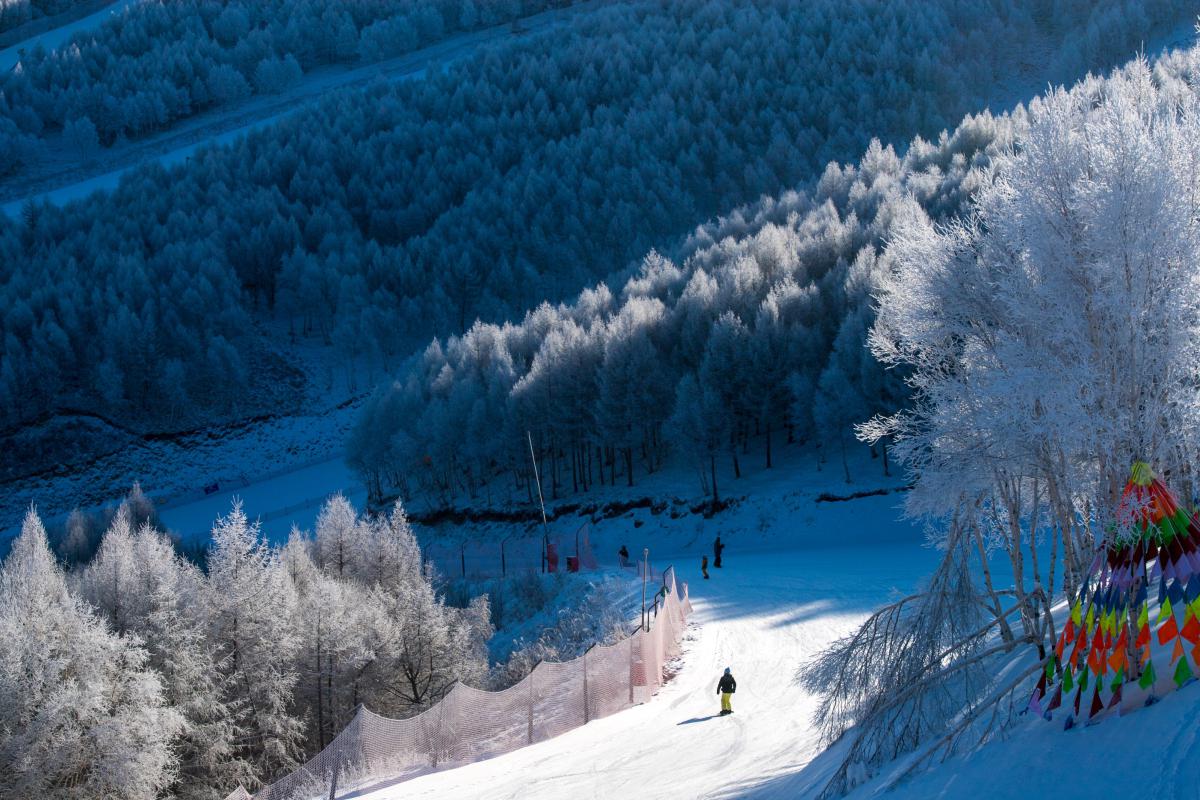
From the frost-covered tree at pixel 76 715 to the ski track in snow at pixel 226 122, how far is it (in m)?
112

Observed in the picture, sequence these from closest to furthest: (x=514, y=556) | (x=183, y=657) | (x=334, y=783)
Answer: (x=334, y=783) → (x=183, y=657) → (x=514, y=556)

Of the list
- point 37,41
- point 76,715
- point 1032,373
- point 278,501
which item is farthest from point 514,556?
point 37,41

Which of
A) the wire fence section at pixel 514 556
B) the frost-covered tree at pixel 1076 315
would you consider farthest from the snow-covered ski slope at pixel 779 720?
the wire fence section at pixel 514 556

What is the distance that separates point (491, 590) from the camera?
39875 mm

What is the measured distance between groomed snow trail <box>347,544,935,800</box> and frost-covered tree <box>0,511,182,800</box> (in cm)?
661

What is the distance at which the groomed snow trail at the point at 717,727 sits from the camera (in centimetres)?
1633

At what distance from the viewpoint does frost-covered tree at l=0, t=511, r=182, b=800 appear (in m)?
20.2

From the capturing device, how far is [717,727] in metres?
19.5

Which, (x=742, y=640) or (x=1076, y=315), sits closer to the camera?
(x=1076, y=315)

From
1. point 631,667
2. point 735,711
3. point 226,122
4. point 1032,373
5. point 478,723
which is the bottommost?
point 735,711

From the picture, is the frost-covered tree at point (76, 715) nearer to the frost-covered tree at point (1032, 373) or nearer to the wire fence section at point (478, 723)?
the wire fence section at point (478, 723)

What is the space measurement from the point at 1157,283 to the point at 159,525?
5772cm

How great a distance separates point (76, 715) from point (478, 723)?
9.14 metres

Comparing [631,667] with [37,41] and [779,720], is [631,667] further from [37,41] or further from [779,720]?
[37,41]
